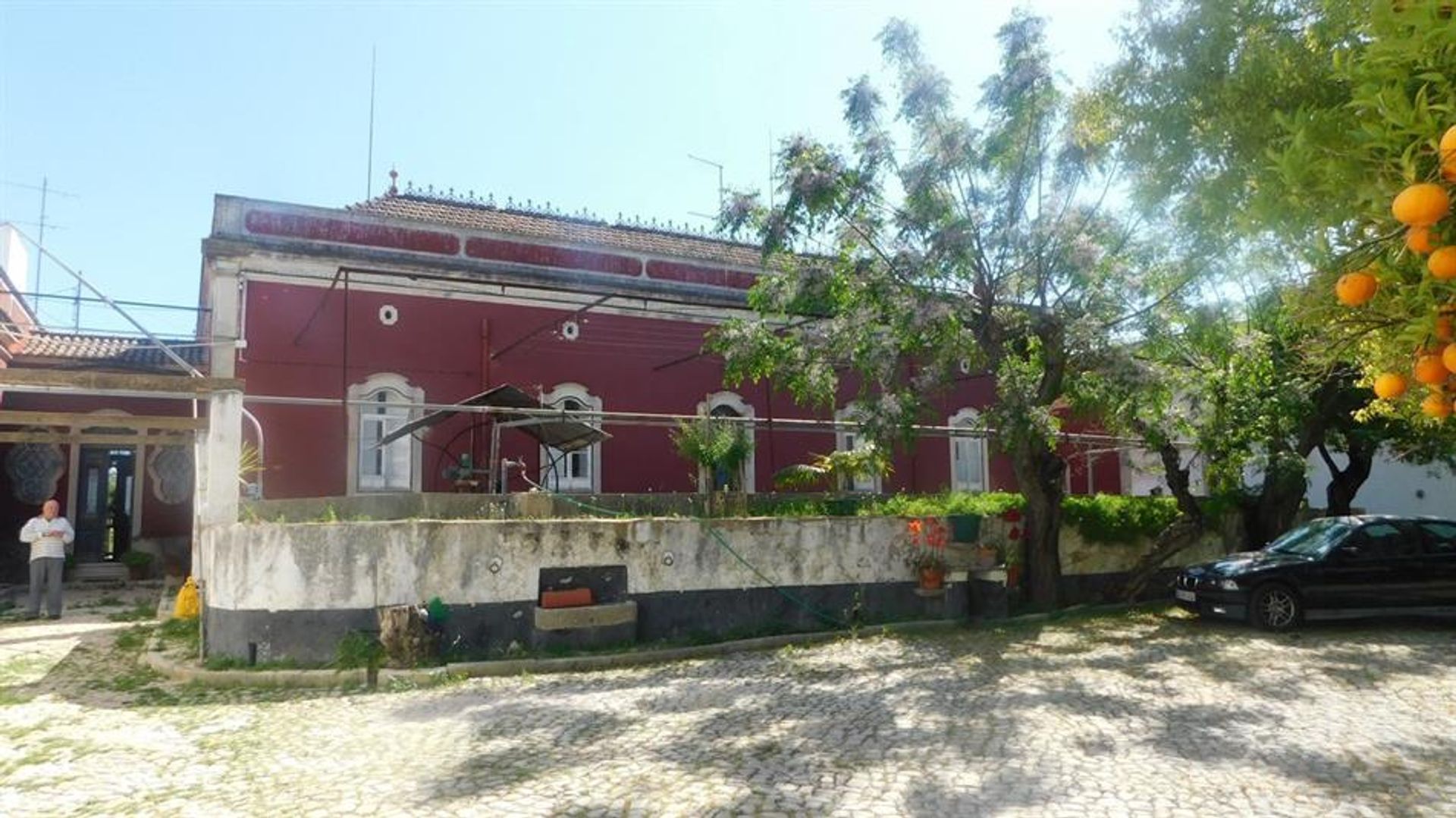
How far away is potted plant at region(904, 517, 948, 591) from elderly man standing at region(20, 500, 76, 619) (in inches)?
428

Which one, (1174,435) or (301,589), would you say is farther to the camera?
(1174,435)

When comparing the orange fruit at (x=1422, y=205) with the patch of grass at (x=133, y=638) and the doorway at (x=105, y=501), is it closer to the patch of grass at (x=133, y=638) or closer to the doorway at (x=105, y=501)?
the patch of grass at (x=133, y=638)

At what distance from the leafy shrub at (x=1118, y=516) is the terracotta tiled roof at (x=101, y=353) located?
47.7 feet

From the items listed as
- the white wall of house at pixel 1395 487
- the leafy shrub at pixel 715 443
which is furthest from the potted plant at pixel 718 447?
the white wall of house at pixel 1395 487

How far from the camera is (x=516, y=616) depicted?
9000mm

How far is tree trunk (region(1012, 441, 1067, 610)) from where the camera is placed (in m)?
12.3

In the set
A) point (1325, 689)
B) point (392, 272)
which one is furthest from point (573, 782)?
point (392, 272)

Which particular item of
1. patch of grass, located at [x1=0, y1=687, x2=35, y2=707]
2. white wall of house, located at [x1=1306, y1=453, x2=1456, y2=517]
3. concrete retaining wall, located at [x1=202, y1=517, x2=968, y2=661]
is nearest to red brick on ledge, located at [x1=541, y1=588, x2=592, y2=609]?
concrete retaining wall, located at [x1=202, y1=517, x2=968, y2=661]

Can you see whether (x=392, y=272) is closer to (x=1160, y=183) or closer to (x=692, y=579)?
(x=692, y=579)

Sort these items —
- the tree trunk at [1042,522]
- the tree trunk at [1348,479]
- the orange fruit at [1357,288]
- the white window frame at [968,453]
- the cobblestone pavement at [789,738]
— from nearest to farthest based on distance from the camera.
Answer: the orange fruit at [1357,288] < the cobblestone pavement at [789,738] < the tree trunk at [1042,522] < the tree trunk at [1348,479] < the white window frame at [968,453]

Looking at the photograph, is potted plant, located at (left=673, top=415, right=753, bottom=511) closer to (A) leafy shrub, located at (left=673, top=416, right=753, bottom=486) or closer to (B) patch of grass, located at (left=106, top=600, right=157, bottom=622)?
(A) leafy shrub, located at (left=673, top=416, right=753, bottom=486)

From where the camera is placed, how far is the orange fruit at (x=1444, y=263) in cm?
208

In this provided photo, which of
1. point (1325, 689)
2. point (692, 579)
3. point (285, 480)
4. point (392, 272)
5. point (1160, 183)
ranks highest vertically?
point (392, 272)

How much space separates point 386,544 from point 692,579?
10.2 ft
